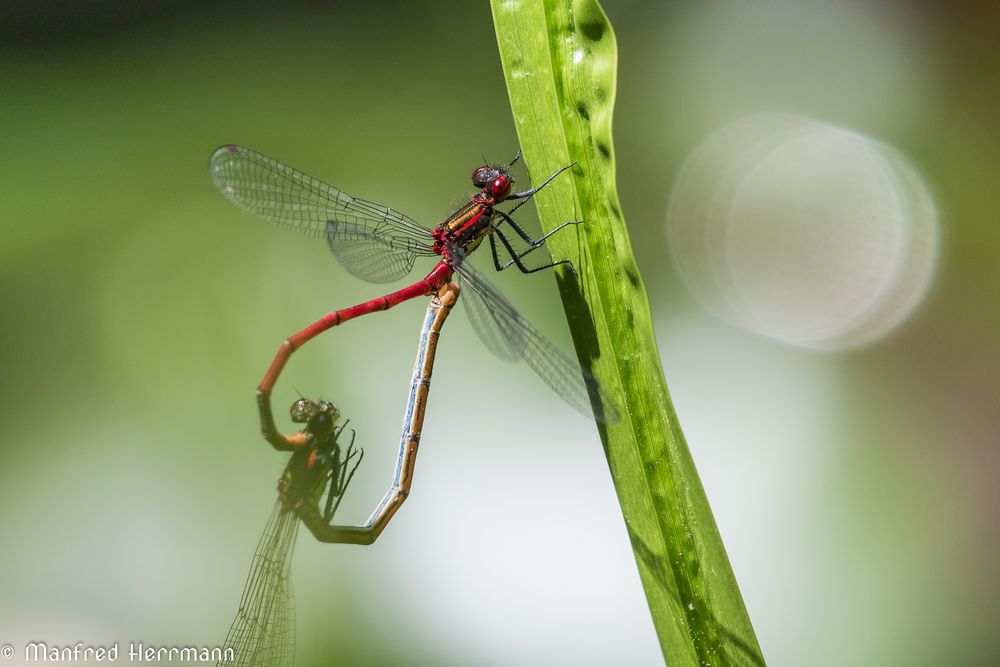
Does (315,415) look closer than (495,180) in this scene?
Yes

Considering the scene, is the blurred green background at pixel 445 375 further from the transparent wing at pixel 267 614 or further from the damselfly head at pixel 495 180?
the damselfly head at pixel 495 180

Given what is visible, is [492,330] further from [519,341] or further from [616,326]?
[616,326]

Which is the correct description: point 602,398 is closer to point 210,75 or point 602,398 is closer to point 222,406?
point 222,406

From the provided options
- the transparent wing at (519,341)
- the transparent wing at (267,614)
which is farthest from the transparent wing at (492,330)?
the transparent wing at (267,614)

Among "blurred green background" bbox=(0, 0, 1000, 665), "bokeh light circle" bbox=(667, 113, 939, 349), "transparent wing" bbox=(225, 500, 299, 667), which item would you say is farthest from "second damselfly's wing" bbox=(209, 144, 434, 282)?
"bokeh light circle" bbox=(667, 113, 939, 349)

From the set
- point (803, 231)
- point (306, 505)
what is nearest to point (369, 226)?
point (306, 505)
